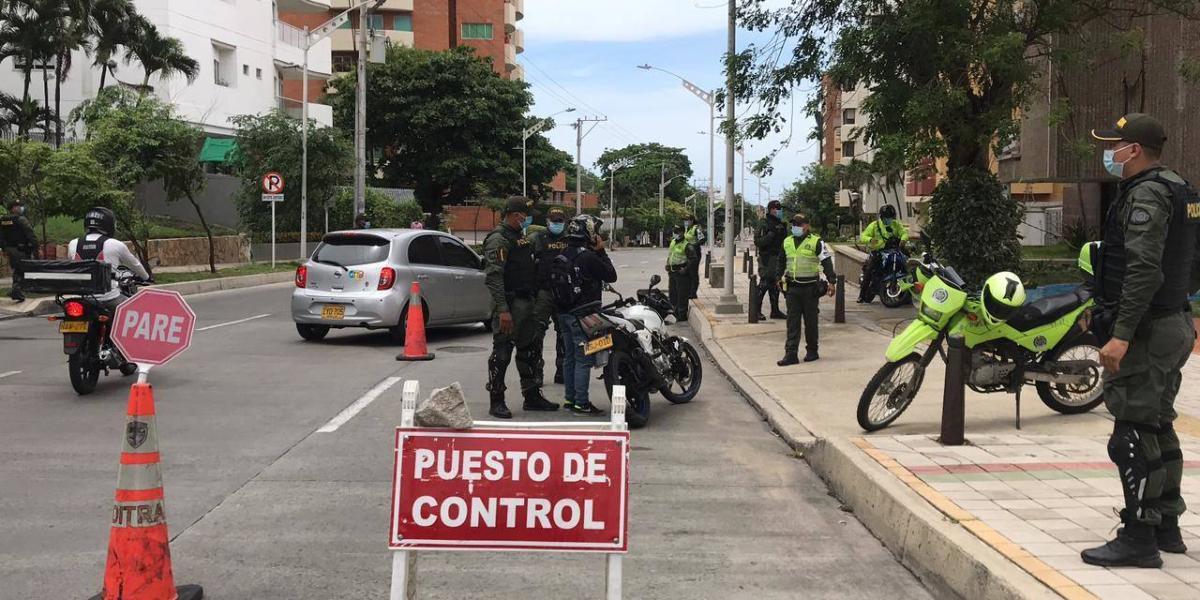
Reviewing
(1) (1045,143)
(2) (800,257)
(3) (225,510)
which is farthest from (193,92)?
(3) (225,510)

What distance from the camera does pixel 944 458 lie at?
7.02 m

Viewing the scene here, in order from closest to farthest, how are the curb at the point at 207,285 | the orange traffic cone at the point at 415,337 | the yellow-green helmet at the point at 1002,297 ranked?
the yellow-green helmet at the point at 1002,297, the orange traffic cone at the point at 415,337, the curb at the point at 207,285

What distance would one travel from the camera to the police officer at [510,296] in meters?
9.23

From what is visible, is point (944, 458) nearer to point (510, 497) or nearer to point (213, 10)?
point (510, 497)

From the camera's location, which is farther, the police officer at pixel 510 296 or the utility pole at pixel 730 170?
the utility pole at pixel 730 170

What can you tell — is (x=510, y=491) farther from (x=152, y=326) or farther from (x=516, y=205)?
(x=516, y=205)

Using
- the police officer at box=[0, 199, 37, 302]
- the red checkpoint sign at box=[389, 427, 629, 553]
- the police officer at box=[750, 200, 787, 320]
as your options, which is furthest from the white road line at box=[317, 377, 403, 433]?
the police officer at box=[0, 199, 37, 302]

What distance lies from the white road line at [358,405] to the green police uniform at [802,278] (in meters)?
4.43

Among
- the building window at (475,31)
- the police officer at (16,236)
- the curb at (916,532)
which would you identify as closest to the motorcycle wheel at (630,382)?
the curb at (916,532)

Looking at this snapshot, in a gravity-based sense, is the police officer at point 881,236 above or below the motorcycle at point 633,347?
above

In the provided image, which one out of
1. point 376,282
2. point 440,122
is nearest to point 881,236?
point 376,282

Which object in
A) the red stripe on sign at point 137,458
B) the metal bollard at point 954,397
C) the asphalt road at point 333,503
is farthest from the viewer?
the metal bollard at point 954,397

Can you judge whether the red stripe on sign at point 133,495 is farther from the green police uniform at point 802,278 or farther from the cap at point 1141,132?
the green police uniform at point 802,278

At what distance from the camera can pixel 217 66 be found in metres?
43.2
